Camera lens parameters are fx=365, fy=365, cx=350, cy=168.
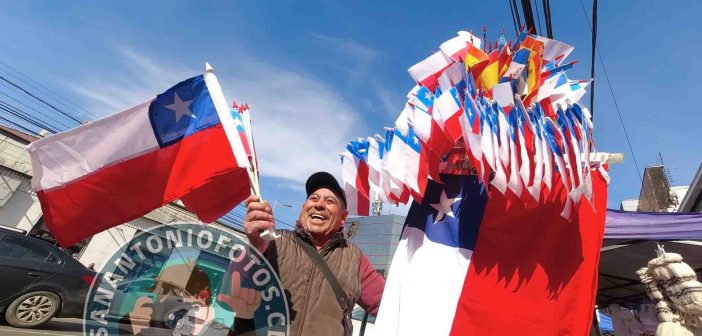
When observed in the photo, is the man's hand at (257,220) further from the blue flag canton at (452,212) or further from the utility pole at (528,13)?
the utility pole at (528,13)

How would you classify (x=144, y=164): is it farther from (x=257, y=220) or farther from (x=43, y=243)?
(x=43, y=243)

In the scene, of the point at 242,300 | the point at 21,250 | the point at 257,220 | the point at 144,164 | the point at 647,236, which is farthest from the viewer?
the point at 21,250

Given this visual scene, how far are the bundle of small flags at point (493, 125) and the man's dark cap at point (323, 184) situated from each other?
266 millimetres

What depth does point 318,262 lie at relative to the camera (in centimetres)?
203

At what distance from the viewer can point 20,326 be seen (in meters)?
5.50

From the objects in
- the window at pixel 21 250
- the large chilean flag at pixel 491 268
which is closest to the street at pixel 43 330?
the window at pixel 21 250

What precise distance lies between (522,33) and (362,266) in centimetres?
170

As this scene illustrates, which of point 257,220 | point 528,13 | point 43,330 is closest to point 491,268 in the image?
point 257,220

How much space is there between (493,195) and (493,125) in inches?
19.3

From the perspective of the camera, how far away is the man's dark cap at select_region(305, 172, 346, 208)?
239cm

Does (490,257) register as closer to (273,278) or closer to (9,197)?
(273,278)

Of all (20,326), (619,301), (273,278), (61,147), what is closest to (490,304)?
(273,278)

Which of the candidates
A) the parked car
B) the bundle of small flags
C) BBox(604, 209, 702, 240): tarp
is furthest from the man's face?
the parked car

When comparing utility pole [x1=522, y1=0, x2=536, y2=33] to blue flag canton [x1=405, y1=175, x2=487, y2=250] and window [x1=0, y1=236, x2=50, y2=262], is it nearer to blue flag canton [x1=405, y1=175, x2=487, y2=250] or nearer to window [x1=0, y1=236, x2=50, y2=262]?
blue flag canton [x1=405, y1=175, x2=487, y2=250]
